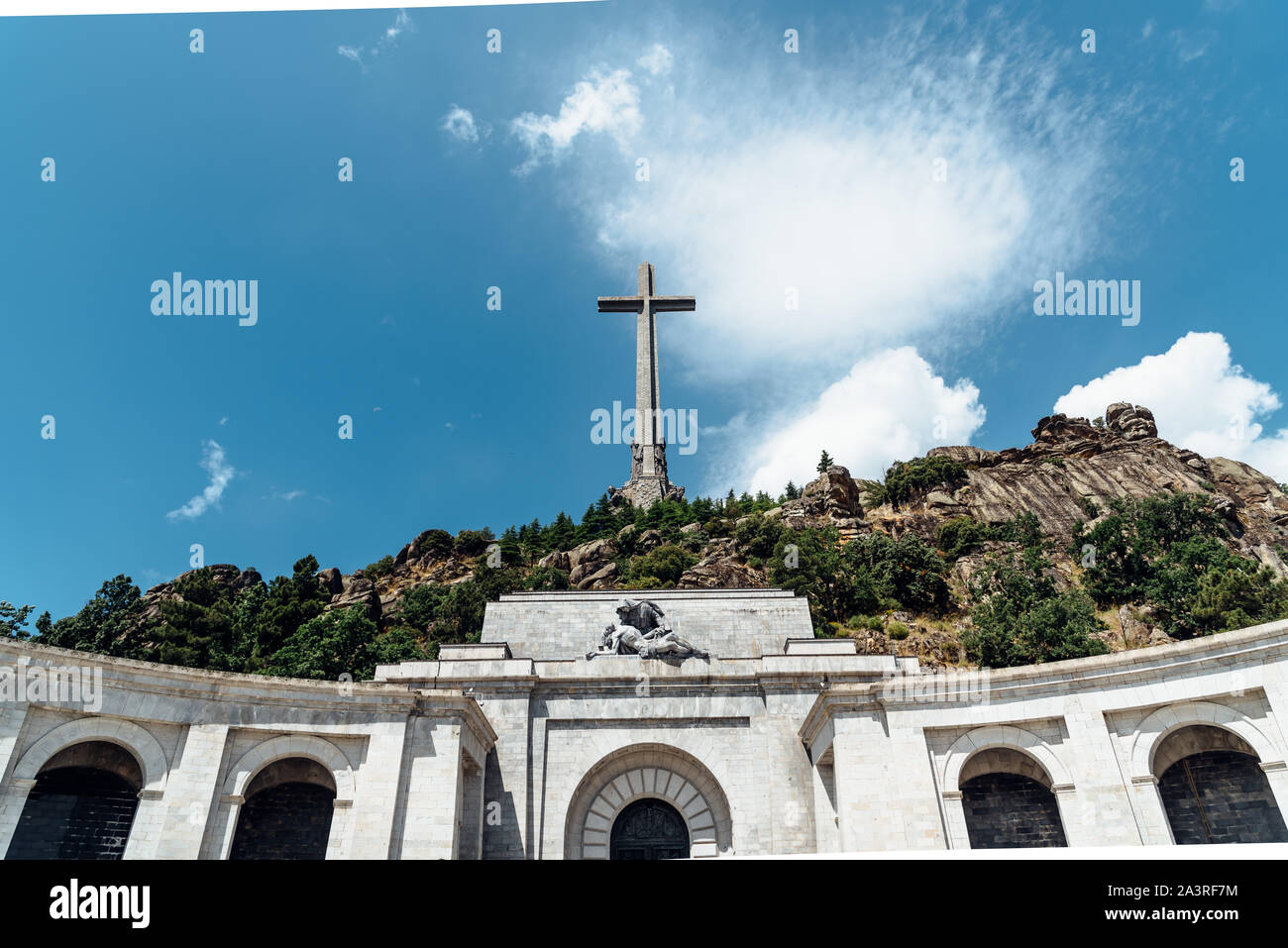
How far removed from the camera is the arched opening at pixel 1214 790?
1791 centimetres

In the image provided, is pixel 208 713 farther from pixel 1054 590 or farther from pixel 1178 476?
pixel 1178 476

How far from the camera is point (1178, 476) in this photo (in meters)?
79.4

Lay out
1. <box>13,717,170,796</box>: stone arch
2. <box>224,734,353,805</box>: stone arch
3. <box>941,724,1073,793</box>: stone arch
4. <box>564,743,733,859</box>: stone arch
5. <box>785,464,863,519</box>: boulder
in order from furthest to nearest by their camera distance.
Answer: <box>785,464,863,519</box>: boulder, <box>564,743,733,859</box>: stone arch, <box>941,724,1073,793</box>: stone arch, <box>224,734,353,805</box>: stone arch, <box>13,717,170,796</box>: stone arch

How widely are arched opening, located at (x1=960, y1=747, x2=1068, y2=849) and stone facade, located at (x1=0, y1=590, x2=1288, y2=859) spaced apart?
0.18 feet

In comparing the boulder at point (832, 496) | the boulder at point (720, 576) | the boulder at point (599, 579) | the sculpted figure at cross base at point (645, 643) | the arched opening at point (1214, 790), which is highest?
the boulder at point (832, 496)

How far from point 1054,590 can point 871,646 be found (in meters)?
15.9

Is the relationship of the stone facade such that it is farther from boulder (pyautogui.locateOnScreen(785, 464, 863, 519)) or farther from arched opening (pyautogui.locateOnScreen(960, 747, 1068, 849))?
boulder (pyautogui.locateOnScreen(785, 464, 863, 519))

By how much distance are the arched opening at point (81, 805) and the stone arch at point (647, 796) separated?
37.2 feet

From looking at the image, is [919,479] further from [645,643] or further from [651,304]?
[645,643]

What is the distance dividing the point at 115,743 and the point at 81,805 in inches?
56.3

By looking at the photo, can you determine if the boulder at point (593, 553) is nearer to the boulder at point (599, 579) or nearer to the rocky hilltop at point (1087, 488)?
the boulder at point (599, 579)

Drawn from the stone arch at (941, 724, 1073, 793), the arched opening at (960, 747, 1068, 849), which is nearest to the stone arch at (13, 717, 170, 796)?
the stone arch at (941, 724, 1073, 793)

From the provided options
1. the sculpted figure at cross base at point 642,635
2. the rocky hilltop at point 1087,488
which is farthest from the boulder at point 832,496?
the sculpted figure at cross base at point 642,635

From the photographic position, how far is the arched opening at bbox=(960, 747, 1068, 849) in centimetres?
2009
